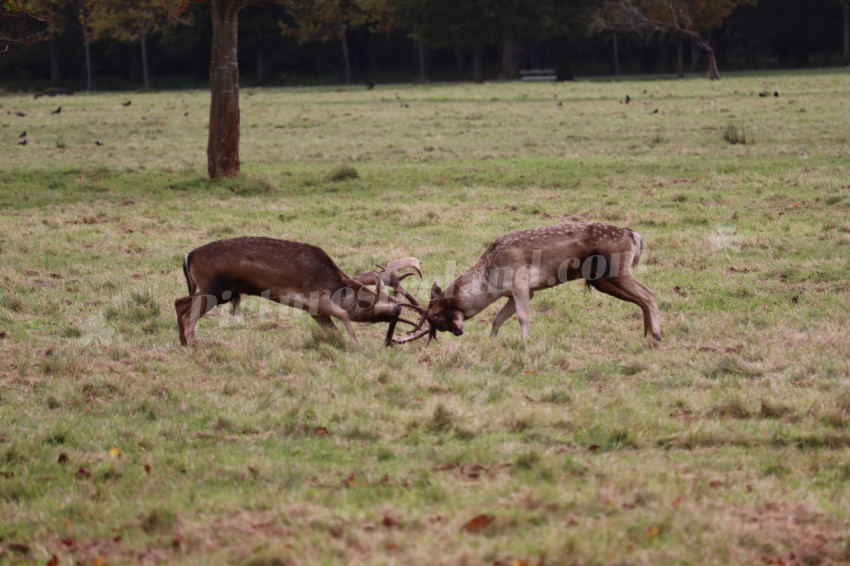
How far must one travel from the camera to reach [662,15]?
61.7 metres

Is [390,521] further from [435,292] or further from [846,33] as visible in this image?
[846,33]

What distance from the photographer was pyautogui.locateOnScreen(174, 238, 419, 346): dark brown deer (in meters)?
8.81

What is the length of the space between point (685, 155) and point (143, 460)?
56.1ft

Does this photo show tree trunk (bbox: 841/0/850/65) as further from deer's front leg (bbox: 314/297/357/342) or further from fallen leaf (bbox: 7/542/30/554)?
fallen leaf (bbox: 7/542/30/554)

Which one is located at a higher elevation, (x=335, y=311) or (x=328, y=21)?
(x=328, y=21)

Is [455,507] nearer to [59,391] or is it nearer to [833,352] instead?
[59,391]

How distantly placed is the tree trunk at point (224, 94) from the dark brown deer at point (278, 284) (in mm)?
10634

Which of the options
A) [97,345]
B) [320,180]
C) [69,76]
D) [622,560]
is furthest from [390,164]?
[69,76]

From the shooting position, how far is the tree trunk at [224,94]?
18844mm

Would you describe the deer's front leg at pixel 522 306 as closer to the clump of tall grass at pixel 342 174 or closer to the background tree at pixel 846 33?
the clump of tall grass at pixel 342 174

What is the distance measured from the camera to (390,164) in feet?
72.3

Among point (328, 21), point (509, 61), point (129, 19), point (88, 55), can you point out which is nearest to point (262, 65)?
point (328, 21)

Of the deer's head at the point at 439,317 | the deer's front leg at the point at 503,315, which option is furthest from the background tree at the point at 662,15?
the deer's head at the point at 439,317

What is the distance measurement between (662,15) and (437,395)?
193ft
